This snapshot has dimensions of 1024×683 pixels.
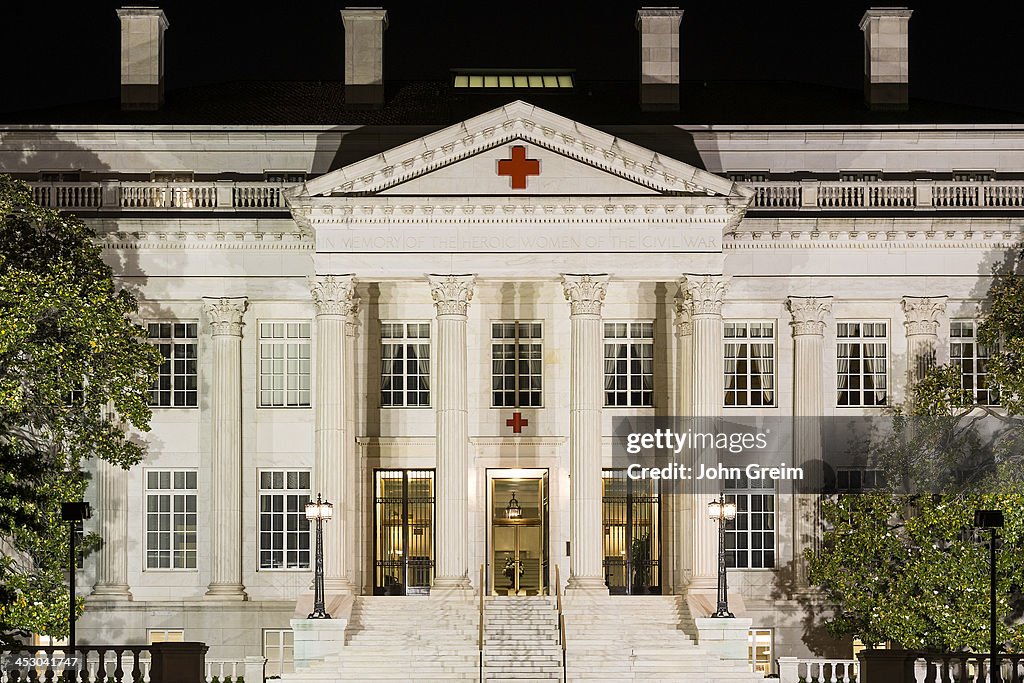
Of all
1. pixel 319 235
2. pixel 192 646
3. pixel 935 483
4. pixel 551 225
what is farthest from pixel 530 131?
pixel 192 646

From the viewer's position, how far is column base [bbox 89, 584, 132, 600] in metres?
42.8

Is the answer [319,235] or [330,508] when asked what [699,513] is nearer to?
[330,508]

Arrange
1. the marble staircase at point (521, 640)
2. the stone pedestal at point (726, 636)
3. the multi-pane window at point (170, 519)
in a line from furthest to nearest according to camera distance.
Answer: the multi-pane window at point (170, 519)
the stone pedestal at point (726, 636)
the marble staircase at point (521, 640)

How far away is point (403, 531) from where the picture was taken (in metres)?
44.2

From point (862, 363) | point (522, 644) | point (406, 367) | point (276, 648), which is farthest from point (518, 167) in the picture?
point (276, 648)

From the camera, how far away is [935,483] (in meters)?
37.7

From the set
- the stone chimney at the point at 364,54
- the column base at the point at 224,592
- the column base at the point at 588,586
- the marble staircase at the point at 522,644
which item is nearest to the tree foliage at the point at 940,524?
the marble staircase at the point at 522,644

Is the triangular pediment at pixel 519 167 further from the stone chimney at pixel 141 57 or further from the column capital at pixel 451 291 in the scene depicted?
the stone chimney at pixel 141 57

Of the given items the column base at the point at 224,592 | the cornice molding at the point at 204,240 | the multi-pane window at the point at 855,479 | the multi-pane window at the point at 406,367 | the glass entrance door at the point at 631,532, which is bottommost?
the column base at the point at 224,592

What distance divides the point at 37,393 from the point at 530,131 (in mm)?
13251

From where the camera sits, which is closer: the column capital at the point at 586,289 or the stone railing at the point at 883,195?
the column capital at the point at 586,289

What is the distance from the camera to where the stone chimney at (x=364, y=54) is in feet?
163

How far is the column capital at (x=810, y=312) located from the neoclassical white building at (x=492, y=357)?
0.05m

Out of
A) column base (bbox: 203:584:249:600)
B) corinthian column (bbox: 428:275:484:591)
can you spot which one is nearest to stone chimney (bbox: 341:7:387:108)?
corinthian column (bbox: 428:275:484:591)
